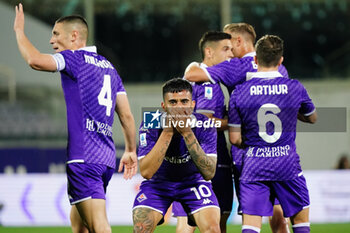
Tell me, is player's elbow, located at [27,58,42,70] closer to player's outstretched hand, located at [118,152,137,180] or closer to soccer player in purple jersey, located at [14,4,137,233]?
soccer player in purple jersey, located at [14,4,137,233]

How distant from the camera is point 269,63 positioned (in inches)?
203

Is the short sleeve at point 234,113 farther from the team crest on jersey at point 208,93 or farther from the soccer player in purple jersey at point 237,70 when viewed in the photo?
the team crest on jersey at point 208,93

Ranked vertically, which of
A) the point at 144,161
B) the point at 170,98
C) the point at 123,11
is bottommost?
the point at 144,161

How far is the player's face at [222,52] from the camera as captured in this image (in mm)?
6180

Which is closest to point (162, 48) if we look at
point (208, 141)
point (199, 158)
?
point (208, 141)

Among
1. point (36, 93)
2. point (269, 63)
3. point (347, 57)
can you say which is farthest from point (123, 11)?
point (269, 63)

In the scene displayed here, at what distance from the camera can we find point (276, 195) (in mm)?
5184

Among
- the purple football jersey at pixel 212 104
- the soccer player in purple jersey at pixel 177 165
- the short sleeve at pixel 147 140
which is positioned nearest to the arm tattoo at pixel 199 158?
the soccer player in purple jersey at pixel 177 165

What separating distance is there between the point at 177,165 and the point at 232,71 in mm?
1166

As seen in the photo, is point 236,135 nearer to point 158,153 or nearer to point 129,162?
point 158,153

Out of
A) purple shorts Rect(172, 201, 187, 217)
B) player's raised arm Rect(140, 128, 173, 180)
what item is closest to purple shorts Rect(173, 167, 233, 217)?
purple shorts Rect(172, 201, 187, 217)

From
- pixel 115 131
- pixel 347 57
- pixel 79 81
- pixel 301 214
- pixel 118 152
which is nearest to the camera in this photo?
pixel 79 81

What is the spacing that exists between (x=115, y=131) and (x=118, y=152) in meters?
1.20

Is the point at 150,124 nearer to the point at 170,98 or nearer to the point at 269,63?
the point at 170,98
